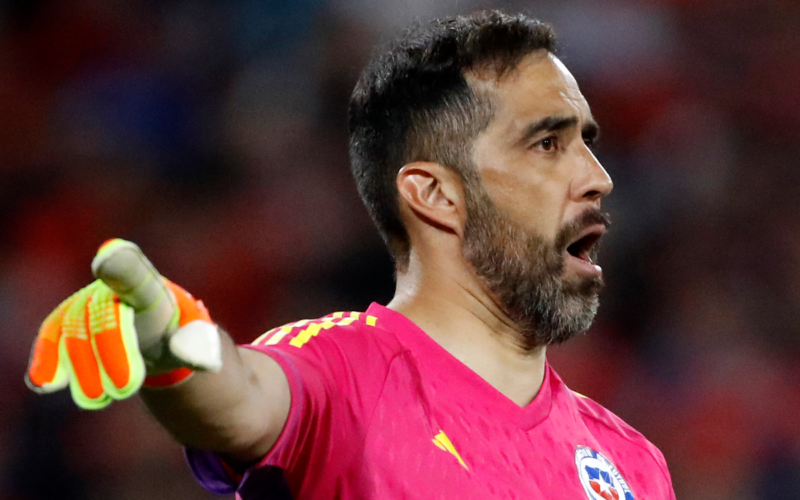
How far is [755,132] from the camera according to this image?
521cm

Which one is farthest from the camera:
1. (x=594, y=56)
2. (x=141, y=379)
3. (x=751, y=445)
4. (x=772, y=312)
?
(x=594, y=56)

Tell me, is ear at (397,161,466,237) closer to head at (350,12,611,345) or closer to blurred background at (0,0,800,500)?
head at (350,12,611,345)

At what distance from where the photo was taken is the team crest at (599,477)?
197 centimetres

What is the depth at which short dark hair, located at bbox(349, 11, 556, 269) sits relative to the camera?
2.18m

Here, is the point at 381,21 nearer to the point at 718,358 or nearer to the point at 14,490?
the point at 718,358

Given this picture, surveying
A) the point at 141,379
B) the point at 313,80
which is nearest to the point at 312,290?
the point at 313,80

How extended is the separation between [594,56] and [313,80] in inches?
61.1

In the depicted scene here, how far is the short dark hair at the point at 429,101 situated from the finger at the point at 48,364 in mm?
1076

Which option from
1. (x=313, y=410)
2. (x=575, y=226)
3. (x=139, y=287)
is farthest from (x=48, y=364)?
(x=575, y=226)

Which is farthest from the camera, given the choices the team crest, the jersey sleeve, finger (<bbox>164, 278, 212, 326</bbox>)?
the team crest

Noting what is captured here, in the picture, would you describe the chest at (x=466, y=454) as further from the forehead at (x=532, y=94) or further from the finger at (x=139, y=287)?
the forehead at (x=532, y=94)

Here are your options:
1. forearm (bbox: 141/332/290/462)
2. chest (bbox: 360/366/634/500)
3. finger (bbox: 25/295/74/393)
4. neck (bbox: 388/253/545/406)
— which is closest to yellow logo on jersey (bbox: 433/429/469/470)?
chest (bbox: 360/366/634/500)

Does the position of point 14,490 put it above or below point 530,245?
below

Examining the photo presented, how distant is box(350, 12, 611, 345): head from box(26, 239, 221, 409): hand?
95 cm
